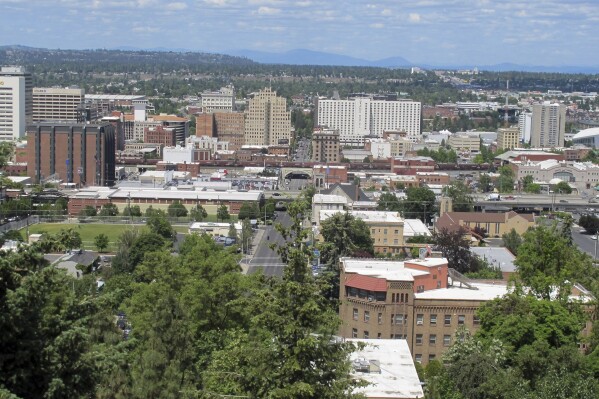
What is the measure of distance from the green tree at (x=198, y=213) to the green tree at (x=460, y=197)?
51.9 feet

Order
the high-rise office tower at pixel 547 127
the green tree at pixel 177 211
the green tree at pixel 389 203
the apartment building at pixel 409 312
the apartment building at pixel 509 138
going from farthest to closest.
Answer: the high-rise office tower at pixel 547 127
the apartment building at pixel 509 138
the green tree at pixel 177 211
the green tree at pixel 389 203
the apartment building at pixel 409 312

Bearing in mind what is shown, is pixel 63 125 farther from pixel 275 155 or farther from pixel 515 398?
pixel 515 398

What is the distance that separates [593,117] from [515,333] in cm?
13647

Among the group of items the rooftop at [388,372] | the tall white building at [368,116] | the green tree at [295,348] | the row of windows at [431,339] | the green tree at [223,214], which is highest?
the green tree at [295,348]

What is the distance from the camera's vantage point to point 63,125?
7606 centimetres

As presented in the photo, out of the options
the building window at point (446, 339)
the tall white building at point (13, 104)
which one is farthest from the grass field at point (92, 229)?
the tall white building at point (13, 104)

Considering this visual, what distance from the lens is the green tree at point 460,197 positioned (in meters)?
65.8

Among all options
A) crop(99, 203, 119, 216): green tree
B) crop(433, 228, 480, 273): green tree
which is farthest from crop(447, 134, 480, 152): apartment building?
crop(433, 228, 480, 273): green tree

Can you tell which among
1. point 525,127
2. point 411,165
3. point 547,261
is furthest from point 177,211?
point 525,127

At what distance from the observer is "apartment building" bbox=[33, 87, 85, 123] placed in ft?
354

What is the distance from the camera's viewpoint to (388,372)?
20.7 meters

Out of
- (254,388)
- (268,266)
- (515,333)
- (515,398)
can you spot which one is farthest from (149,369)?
(268,266)

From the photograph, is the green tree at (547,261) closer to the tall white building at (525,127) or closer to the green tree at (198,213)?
the green tree at (198,213)

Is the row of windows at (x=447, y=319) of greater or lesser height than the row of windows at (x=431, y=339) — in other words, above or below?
above
